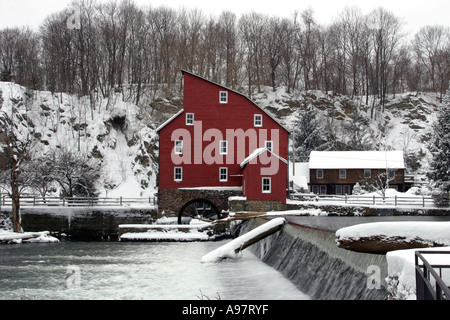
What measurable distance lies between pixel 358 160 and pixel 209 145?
20948 mm

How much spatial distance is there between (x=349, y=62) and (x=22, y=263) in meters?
66.7

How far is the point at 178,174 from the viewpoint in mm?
39562

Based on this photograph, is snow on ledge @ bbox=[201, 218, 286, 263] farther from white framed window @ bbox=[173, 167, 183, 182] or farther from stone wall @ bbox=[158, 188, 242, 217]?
white framed window @ bbox=[173, 167, 183, 182]

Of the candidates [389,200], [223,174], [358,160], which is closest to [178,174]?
[223,174]

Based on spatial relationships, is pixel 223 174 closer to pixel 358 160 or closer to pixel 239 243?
pixel 239 243

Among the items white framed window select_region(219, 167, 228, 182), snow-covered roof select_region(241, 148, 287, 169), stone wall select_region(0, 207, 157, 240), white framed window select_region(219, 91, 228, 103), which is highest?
white framed window select_region(219, 91, 228, 103)

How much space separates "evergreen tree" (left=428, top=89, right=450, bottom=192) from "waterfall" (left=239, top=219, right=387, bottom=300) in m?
22.7

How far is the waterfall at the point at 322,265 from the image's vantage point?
1106 cm

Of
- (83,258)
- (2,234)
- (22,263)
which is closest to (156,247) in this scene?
(83,258)

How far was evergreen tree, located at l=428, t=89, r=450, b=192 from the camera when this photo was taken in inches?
1527

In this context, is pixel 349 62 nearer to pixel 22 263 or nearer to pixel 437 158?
pixel 437 158
